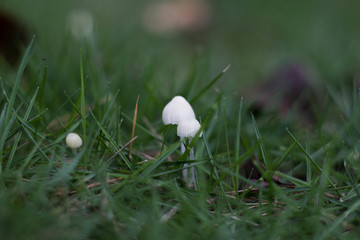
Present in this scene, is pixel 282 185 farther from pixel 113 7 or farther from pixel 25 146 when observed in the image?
pixel 113 7

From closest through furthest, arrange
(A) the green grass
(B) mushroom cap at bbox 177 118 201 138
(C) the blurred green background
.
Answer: (A) the green grass
(B) mushroom cap at bbox 177 118 201 138
(C) the blurred green background

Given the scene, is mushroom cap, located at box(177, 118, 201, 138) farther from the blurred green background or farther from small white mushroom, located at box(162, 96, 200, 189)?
the blurred green background

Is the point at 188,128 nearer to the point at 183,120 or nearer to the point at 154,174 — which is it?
the point at 183,120

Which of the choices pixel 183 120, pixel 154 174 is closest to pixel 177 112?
pixel 183 120

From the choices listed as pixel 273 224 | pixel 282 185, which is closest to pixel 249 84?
pixel 282 185

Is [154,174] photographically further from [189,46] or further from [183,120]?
[189,46]

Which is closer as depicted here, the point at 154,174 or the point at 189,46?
the point at 154,174

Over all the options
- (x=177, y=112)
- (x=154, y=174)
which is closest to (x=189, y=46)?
(x=177, y=112)

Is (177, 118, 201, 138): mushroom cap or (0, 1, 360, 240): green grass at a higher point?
(177, 118, 201, 138): mushroom cap

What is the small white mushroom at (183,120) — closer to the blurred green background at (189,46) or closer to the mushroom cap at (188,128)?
the mushroom cap at (188,128)

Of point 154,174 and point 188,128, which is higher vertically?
point 188,128

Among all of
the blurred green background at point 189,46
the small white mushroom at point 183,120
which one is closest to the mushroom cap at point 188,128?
the small white mushroom at point 183,120

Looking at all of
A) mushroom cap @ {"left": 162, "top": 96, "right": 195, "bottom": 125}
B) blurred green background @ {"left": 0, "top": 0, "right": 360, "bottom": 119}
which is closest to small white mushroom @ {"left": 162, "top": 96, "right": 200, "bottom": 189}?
mushroom cap @ {"left": 162, "top": 96, "right": 195, "bottom": 125}
